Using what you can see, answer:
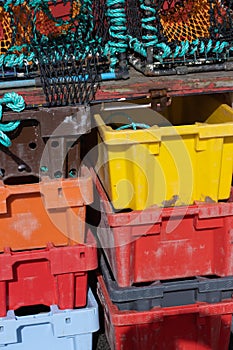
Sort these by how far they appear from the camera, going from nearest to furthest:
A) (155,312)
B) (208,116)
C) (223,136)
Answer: (223,136)
(155,312)
(208,116)

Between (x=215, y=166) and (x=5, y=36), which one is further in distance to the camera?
(x=5, y=36)

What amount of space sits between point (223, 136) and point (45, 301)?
101 cm

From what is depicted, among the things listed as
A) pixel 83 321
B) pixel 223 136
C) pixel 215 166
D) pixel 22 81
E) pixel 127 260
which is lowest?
pixel 83 321

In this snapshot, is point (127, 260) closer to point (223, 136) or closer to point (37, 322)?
point (37, 322)

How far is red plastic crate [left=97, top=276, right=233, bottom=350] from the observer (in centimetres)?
205

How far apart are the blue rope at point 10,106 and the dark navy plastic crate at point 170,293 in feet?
2.42

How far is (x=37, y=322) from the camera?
2061mm

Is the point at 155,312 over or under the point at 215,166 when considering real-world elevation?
under

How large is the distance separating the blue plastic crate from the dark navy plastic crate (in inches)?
6.5

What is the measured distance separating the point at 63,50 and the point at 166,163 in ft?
2.52

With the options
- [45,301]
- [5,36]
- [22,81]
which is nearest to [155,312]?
[45,301]

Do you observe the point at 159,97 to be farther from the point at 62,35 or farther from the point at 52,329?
the point at 52,329

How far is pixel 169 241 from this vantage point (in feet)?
6.71

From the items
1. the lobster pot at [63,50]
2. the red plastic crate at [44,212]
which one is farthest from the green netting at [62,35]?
the red plastic crate at [44,212]
